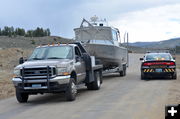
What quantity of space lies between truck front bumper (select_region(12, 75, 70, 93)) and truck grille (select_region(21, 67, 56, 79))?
0.43ft

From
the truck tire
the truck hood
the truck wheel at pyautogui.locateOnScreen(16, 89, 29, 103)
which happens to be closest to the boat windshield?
the truck tire

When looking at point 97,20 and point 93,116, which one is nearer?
point 93,116

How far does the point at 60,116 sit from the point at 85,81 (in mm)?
5400

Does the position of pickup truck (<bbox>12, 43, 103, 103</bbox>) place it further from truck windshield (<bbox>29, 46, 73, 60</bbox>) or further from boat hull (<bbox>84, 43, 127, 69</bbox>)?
boat hull (<bbox>84, 43, 127, 69</bbox>)

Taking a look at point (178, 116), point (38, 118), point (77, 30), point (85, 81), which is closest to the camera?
point (178, 116)

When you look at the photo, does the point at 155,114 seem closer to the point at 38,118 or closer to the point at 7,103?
the point at 38,118

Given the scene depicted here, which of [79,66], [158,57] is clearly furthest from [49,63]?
[158,57]

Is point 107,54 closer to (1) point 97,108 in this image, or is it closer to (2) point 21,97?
(2) point 21,97

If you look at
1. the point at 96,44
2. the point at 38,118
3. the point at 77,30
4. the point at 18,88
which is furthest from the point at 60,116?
the point at 77,30

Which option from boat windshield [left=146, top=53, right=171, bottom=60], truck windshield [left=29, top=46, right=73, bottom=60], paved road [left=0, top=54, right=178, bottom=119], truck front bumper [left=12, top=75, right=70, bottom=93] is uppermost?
truck windshield [left=29, top=46, right=73, bottom=60]

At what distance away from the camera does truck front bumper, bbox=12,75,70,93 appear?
10977mm

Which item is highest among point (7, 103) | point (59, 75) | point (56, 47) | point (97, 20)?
point (97, 20)

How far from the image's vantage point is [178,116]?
3.28 metres

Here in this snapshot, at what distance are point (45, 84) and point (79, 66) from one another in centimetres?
212
